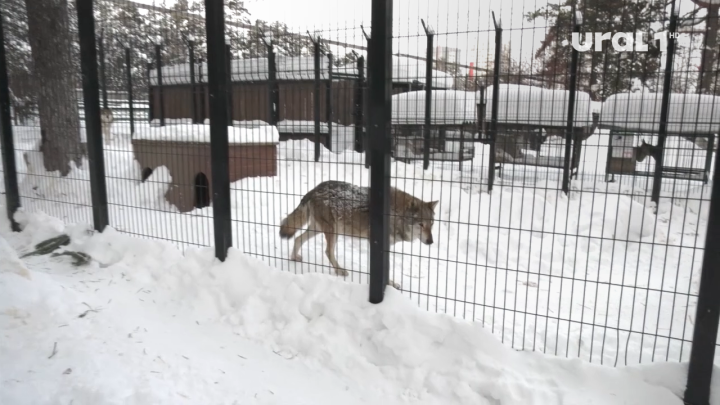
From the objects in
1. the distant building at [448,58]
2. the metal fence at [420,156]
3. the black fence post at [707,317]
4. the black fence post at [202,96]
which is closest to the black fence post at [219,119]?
the metal fence at [420,156]

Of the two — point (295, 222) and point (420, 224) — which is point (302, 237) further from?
point (420, 224)

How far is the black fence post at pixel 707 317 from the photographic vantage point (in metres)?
2.92

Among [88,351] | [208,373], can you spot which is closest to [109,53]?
[88,351]

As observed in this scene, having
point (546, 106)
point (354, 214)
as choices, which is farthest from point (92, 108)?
point (546, 106)

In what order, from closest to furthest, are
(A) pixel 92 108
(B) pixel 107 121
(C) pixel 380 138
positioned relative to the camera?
(C) pixel 380 138 < (A) pixel 92 108 < (B) pixel 107 121

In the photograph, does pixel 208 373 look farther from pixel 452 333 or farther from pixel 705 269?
pixel 705 269

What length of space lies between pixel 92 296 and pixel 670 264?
6441 millimetres

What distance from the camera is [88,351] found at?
3555 mm

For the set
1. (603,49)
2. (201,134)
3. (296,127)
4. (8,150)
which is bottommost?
(8,150)

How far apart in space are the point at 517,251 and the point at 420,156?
5.41 ft

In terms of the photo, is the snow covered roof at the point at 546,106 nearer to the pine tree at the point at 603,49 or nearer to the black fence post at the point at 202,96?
the pine tree at the point at 603,49

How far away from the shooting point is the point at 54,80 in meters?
8.35

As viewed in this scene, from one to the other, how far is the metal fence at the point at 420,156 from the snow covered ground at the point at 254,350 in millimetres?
321

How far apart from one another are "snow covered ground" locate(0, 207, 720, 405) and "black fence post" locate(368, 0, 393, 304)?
27cm
